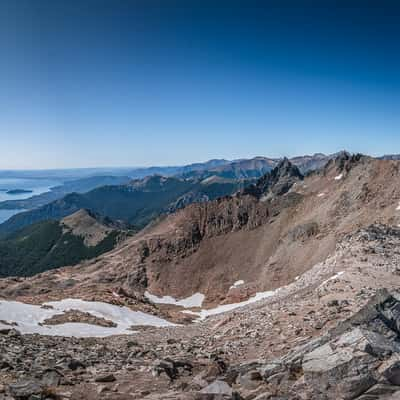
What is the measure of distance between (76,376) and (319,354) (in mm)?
9517

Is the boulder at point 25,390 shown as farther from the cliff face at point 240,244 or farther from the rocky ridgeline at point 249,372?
the cliff face at point 240,244

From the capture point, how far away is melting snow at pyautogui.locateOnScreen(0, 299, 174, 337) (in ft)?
96.9

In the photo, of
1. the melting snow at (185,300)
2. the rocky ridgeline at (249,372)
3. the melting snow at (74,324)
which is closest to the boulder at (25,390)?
the rocky ridgeline at (249,372)

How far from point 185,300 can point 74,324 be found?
173ft

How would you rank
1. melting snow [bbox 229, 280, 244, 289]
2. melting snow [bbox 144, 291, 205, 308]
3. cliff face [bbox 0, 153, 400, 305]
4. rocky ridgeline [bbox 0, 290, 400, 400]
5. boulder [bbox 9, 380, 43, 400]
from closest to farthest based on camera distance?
Answer: rocky ridgeline [bbox 0, 290, 400, 400] < boulder [bbox 9, 380, 43, 400] < cliff face [bbox 0, 153, 400, 305] < melting snow [bbox 144, 291, 205, 308] < melting snow [bbox 229, 280, 244, 289]

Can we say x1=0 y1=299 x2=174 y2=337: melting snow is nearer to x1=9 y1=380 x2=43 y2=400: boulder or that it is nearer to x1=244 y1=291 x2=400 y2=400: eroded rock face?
x1=9 y1=380 x2=43 y2=400: boulder

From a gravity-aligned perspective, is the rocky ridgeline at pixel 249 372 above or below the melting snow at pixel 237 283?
above

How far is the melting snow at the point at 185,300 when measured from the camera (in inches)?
3167

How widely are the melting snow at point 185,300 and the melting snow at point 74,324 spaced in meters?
36.8

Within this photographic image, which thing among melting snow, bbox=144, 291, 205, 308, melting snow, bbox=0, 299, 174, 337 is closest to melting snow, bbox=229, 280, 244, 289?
melting snow, bbox=144, 291, 205, 308

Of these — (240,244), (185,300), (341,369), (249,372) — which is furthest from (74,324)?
(240,244)

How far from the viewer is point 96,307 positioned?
40.9m

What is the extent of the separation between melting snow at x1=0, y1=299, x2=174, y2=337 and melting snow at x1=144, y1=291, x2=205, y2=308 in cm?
3683

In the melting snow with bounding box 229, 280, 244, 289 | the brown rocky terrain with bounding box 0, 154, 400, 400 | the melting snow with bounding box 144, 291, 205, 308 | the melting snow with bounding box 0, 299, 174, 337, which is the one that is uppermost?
the brown rocky terrain with bounding box 0, 154, 400, 400
